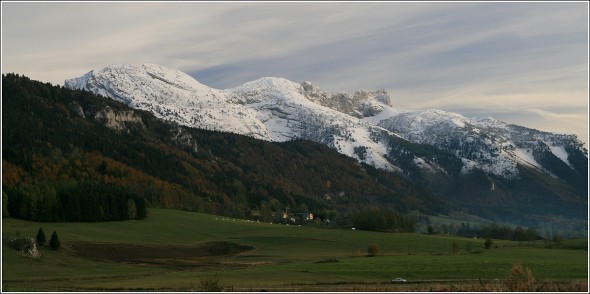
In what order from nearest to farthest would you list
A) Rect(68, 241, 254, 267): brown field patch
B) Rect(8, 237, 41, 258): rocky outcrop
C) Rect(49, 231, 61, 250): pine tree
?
Rect(8, 237, 41, 258): rocky outcrop < Rect(49, 231, 61, 250): pine tree < Rect(68, 241, 254, 267): brown field patch

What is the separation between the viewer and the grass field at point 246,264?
108 m

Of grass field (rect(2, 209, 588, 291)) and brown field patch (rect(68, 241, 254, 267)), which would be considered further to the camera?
brown field patch (rect(68, 241, 254, 267))

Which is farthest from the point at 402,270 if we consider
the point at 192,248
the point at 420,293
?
the point at 192,248

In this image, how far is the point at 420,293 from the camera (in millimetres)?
82500

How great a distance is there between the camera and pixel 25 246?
14638 centimetres

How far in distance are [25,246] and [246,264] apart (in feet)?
133

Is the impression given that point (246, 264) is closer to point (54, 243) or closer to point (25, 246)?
point (54, 243)

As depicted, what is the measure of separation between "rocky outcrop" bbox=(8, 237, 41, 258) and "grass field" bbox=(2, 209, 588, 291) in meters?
1.66

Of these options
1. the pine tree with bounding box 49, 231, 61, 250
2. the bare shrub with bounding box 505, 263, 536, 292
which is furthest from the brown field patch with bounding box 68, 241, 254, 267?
the bare shrub with bounding box 505, 263, 536, 292

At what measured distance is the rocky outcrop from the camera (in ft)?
474

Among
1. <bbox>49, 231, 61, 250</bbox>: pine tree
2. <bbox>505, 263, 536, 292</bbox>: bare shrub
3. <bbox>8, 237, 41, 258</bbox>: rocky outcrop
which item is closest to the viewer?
<bbox>505, 263, 536, 292</bbox>: bare shrub

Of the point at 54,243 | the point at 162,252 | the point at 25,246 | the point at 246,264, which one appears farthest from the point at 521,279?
the point at 162,252

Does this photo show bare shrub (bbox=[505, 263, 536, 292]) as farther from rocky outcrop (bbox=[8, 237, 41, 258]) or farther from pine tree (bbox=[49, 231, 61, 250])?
pine tree (bbox=[49, 231, 61, 250])

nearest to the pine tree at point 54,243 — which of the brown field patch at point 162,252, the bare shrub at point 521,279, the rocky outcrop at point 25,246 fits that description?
the brown field patch at point 162,252
